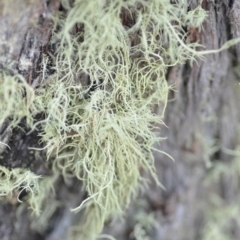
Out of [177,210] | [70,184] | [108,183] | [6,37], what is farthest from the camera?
[177,210]

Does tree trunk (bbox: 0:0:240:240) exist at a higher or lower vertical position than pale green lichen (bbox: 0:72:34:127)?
lower

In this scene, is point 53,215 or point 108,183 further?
point 53,215

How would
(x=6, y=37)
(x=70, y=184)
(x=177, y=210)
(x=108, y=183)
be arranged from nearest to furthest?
(x=6, y=37), (x=108, y=183), (x=70, y=184), (x=177, y=210)

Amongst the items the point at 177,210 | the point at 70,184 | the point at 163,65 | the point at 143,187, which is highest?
the point at 163,65

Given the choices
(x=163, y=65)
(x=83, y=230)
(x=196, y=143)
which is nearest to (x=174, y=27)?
(x=163, y=65)

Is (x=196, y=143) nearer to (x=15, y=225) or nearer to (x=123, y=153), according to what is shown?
(x=123, y=153)

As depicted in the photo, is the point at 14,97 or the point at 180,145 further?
the point at 180,145

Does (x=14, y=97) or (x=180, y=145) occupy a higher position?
(x=14, y=97)

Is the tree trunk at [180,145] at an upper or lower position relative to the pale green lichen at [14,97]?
lower
